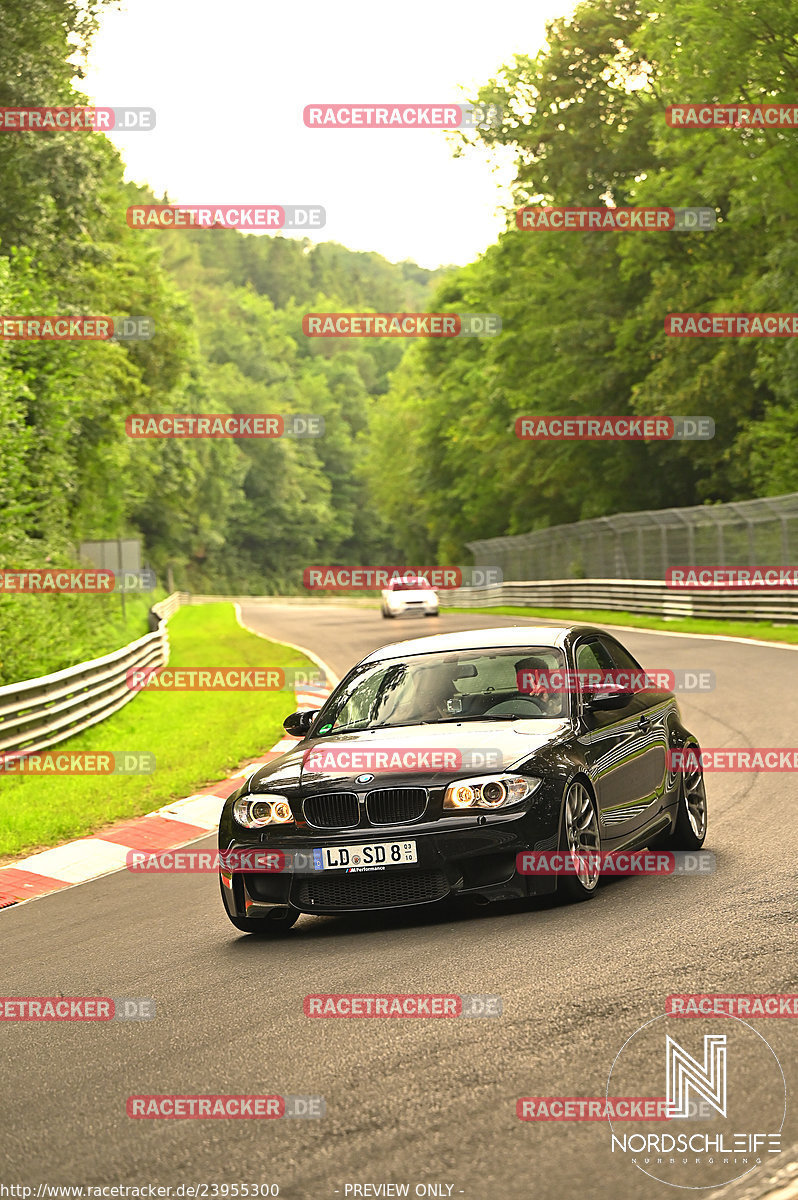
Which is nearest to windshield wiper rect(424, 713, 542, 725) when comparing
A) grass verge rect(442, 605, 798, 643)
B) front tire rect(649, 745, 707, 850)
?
front tire rect(649, 745, 707, 850)

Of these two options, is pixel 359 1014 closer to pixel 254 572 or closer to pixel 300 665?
pixel 300 665

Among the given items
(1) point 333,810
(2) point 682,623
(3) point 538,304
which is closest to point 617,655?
(1) point 333,810

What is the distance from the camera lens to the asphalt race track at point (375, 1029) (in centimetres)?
401

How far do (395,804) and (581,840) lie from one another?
3.39 ft

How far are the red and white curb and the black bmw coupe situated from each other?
2505 millimetres

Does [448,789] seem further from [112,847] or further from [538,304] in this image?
[538,304]

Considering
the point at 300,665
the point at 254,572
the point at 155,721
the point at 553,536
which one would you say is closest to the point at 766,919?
the point at 155,721

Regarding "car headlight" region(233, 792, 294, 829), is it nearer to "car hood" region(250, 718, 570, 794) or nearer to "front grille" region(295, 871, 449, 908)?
"car hood" region(250, 718, 570, 794)

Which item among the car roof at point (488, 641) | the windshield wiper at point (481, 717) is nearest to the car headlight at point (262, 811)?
the windshield wiper at point (481, 717)

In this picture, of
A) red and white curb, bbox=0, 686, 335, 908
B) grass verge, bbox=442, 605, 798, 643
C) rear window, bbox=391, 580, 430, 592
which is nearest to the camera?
red and white curb, bbox=0, 686, 335, 908

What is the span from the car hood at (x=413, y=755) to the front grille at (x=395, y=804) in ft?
0.13

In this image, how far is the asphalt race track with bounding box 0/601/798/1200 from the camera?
401cm

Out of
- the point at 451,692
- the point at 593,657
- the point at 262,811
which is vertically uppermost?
the point at 593,657

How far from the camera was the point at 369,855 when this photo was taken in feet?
23.2
